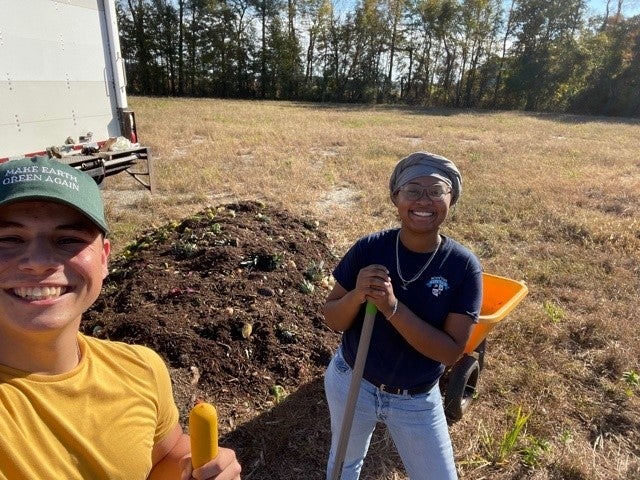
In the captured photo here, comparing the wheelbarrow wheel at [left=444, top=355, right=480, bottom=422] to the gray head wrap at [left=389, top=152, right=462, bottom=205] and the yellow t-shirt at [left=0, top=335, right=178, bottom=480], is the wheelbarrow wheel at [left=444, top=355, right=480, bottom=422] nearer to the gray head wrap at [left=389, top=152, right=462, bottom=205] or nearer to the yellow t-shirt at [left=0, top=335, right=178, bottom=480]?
the gray head wrap at [left=389, top=152, right=462, bottom=205]

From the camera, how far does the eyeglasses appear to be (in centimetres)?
192

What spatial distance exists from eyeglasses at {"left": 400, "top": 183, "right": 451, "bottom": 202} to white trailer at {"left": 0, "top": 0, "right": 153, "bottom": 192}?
16.1ft

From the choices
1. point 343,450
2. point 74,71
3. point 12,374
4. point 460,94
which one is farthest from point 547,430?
point 460,94

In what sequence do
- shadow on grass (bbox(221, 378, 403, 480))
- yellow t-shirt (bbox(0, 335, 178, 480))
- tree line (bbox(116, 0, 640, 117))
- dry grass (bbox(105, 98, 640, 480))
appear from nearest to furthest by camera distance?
1. yellow t-shirt (bbox(0, 335, 178, 480))
2. shadow on grass (bbox(221, 378, 403, 480))
3. dry grass (bbox(105, 98, 640, 480))
4. tree line (bbox(116, 0, 640, 117))

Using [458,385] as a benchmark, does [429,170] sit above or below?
above

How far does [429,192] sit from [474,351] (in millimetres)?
1655

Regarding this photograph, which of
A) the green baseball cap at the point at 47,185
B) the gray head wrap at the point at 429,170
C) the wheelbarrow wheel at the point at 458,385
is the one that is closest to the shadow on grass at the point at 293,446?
the wheelbarrow wheel at the point at 458,385

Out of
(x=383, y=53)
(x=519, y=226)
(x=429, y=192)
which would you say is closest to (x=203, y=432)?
(x=429, y=192)

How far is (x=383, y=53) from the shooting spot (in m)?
39.3

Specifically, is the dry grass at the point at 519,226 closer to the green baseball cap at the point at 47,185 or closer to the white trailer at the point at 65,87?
the white trailer at the point at 65,87

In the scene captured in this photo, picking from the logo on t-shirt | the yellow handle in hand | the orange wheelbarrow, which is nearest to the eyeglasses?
the logo on t-shirt

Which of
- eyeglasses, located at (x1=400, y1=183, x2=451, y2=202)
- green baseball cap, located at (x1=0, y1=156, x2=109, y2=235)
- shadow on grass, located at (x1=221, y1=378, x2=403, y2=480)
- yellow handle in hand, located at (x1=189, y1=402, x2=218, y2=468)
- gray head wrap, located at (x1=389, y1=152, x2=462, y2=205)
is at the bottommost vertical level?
shadow on grass, located at (x1=221, y1=378, x2=403, y2=480)

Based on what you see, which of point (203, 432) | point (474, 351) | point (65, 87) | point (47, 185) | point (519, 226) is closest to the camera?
point (203, 432)

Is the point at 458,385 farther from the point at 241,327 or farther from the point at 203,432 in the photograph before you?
the point at 203,432
